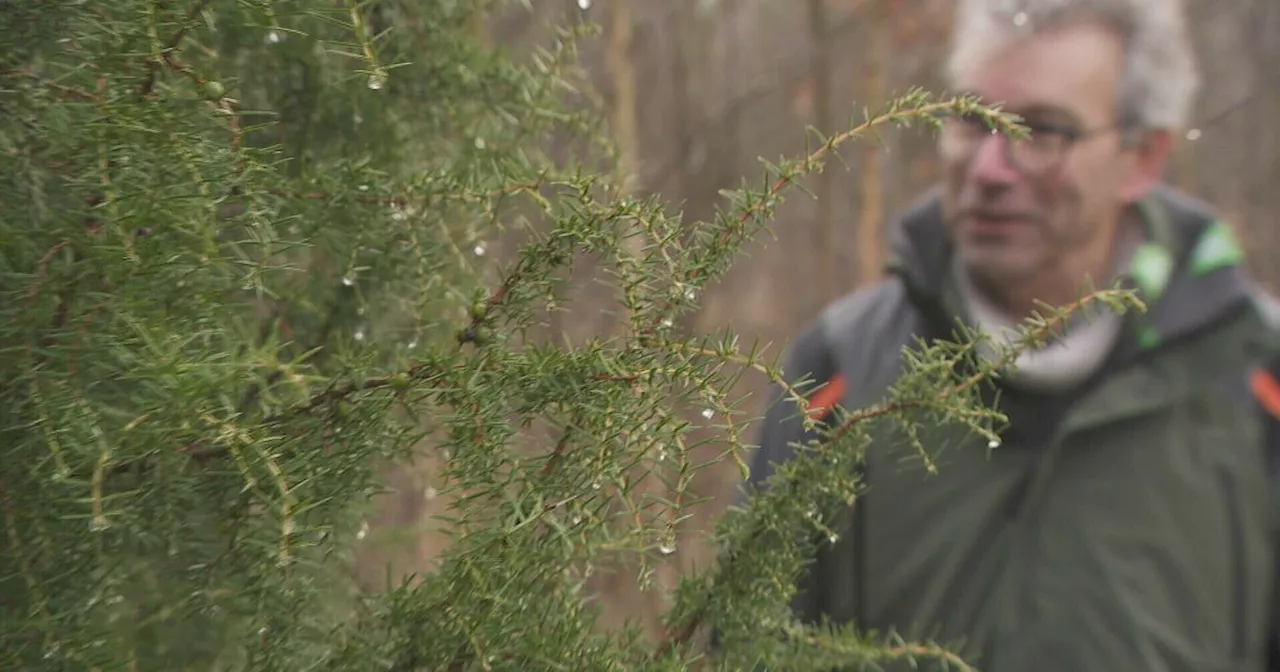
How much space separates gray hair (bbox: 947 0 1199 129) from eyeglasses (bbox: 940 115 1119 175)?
0.24m

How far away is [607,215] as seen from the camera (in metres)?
0.66

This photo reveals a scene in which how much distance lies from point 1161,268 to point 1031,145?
0.53 metres

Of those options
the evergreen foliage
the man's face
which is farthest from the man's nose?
the evergreen foliage

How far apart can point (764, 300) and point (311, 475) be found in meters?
11.8

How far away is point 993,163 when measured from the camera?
181 cm

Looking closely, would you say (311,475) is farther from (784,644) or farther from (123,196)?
(784,644)

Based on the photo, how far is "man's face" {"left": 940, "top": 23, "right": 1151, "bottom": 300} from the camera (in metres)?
1.87

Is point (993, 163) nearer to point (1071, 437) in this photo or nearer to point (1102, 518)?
point (1071, 437)

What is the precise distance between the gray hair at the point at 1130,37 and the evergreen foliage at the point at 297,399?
1.54 metres

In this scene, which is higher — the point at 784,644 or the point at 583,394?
the point at 583,394

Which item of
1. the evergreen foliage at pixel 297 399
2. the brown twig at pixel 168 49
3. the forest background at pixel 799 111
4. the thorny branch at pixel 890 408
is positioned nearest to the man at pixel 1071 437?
the thorny branch at pixel 890 408

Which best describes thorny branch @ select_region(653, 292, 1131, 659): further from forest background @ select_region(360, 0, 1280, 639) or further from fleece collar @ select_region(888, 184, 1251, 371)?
forest background @ select_region(360, 0, 1280, 639)

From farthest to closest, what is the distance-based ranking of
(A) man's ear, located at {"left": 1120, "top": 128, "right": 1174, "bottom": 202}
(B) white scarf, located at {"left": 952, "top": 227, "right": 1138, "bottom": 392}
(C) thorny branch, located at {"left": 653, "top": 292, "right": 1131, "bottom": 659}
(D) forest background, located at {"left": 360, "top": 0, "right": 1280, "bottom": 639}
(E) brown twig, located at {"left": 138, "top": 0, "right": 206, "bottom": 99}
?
(D) forest background, located at {"left": 360, "top": 0, "right": 1280, "bottom": 639}, (A) man's ear, located at {"left": 1120, "top": 128, "right": 1174, "bottom": 202}, (B) white scarf, located at {"left": 952, "top": 227, "right": 1138, "bottom": 392}, (C) thorny branch, located at {"left": 653, "top": 292, "right": 1131, "bottom": 659}, (E) brown twig, located at {"left": 138, "top": 0, "right": 206, "bottom": 99}

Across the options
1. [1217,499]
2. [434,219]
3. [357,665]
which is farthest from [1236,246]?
[357,665]
